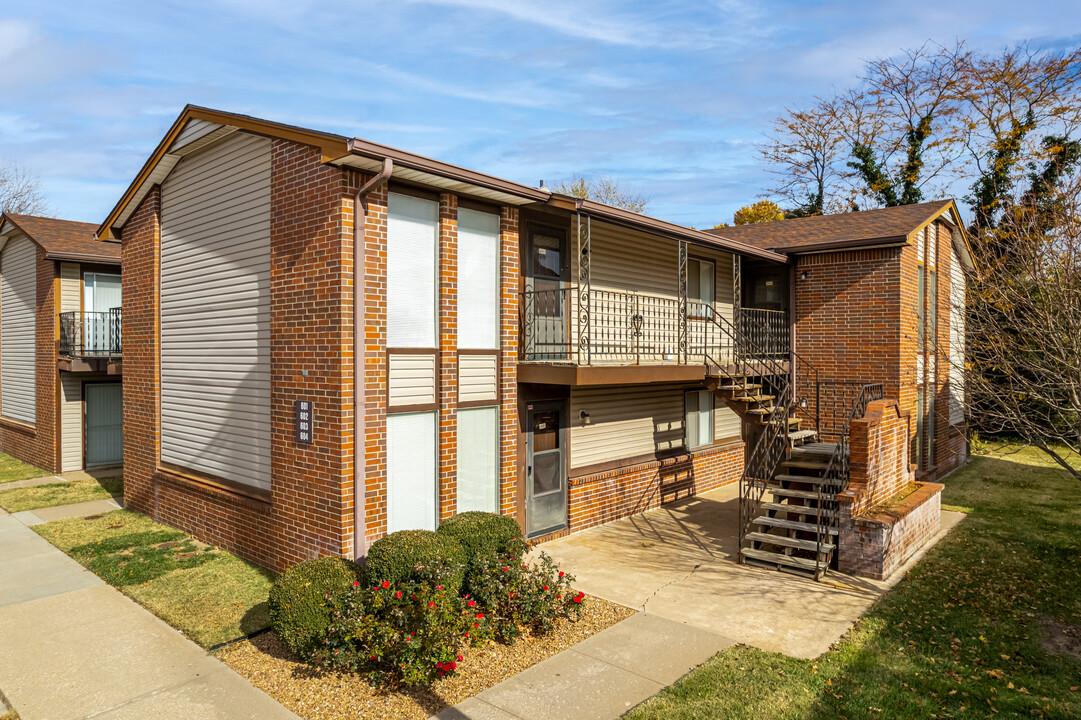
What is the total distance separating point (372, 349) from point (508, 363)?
92.6 inches

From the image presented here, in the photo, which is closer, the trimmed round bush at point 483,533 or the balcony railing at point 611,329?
the trimmed round bush at point 483,533

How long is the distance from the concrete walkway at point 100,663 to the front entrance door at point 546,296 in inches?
224

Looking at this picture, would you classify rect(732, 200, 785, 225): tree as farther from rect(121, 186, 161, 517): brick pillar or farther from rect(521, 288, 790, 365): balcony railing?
rect(121, 186, 161, 517): brick pillar

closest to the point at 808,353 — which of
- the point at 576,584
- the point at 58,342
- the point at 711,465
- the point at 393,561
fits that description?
the point at 711,465

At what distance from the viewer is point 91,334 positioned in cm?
1603

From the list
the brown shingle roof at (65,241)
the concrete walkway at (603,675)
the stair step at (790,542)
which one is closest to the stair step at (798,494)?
the stair step at (790,542)

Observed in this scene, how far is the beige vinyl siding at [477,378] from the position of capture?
898cm

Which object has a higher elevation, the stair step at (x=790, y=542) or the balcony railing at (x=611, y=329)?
the balcony railing at (x=611, y=329)

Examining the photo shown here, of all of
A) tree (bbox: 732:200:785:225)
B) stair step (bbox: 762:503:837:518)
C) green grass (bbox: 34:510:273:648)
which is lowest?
green grass (bbox: 34:510:273:648)

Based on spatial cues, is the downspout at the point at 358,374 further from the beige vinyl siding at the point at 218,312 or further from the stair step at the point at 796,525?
the stair step at the point at 796,525

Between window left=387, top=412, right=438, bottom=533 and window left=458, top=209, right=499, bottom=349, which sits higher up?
window left=458, top=209, right=499, bottom=349

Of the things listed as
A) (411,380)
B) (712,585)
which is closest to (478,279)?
(411,380)

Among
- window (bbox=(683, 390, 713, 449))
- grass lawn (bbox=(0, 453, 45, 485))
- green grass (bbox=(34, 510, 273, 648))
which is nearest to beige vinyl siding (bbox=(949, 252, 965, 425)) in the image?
window (bbox=(683, 390, 713, 449))

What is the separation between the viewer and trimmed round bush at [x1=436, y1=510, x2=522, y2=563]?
7.35 meters
